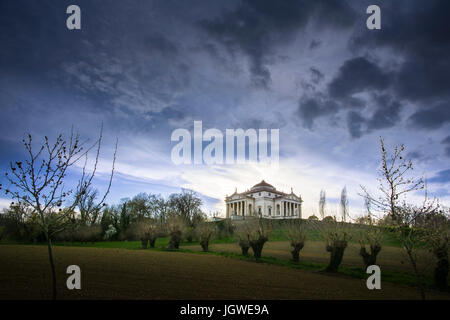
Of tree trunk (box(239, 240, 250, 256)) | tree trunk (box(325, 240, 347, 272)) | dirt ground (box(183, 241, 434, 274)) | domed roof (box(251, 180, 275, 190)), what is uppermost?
domed roof (box(251, 180, 275, 190))

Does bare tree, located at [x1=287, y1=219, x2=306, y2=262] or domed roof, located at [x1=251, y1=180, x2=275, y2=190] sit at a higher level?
domed roof, located at [x1=251, y1=180, x2=275, y2=190]

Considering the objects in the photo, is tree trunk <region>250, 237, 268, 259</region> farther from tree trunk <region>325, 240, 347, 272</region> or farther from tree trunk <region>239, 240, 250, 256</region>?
tree trunk <region>325, 240, 347, 272</region>

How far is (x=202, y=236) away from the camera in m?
35.2

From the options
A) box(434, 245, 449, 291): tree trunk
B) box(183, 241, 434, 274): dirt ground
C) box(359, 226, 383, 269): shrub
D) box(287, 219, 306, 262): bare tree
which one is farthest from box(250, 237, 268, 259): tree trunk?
box(434, 245, 449, 291): tree trunk

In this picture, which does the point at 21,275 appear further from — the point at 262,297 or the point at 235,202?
the point at 235,202

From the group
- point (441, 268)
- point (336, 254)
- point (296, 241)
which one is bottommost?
point (296, 241)

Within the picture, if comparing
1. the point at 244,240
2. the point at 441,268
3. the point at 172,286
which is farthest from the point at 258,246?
the point at 172,286

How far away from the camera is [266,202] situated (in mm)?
96812

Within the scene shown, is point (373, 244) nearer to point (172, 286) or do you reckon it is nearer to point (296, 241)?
point (296, 241)

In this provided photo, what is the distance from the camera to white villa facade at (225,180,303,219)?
317ft

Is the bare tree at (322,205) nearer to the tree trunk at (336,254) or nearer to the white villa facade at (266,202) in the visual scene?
the tree trunk at (336,254)

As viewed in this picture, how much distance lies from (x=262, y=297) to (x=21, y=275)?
11877 mm
